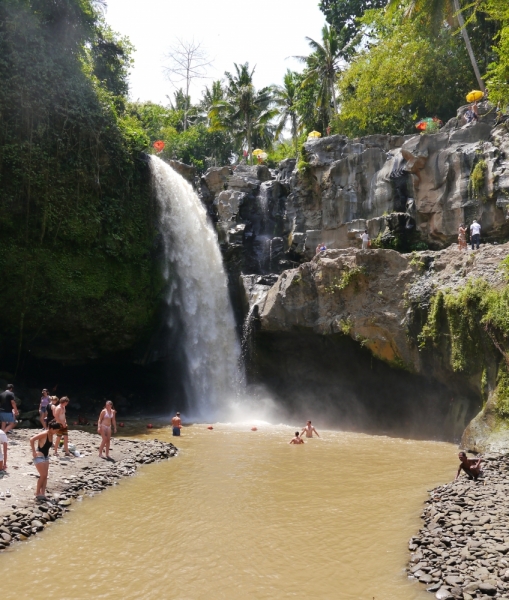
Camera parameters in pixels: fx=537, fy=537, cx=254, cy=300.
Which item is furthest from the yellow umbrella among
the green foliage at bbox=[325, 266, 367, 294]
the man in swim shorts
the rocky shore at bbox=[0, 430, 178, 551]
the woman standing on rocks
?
the man in swim shorts

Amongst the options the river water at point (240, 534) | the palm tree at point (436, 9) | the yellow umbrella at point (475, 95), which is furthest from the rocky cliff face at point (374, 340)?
the palm tree at point (436, 9)

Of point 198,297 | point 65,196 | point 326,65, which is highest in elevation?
point 326,65

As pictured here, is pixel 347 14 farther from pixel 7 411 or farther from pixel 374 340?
pixel 7 411

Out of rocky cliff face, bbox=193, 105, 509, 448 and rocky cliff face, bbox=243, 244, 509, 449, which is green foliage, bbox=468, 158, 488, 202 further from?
rocky cliff face, bbox=243, 244, 509, 449

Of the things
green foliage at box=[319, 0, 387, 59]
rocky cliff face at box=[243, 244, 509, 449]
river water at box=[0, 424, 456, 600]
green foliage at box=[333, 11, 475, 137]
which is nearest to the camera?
river water at box=[0, 424, 456, 600]

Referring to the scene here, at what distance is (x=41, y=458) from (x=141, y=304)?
657 inches

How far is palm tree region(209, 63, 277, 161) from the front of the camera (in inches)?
1877

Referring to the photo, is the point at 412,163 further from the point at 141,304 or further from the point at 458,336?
the point at 141,304

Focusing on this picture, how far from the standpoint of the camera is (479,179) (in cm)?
2270

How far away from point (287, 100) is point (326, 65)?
7.61m

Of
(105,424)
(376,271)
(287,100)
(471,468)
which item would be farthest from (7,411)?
(287,100)

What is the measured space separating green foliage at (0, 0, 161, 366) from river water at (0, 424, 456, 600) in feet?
38.8

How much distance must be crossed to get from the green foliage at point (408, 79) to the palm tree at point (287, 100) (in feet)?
44.8

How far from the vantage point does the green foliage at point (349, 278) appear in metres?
21.3
